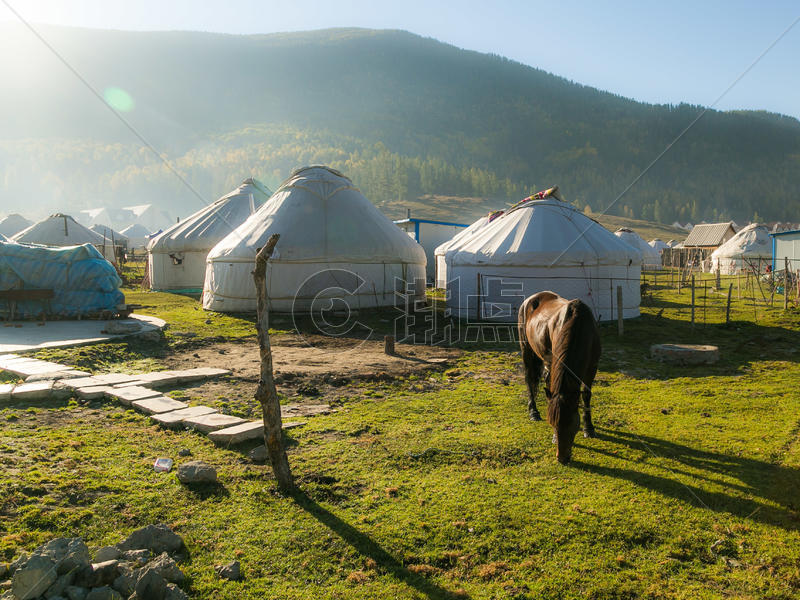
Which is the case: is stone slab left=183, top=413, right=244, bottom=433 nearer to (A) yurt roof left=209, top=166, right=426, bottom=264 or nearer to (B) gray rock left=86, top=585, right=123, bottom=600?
(B) gray rock left=86, top=585, right=123, bottom=600

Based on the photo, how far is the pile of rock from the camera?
95.9 inches

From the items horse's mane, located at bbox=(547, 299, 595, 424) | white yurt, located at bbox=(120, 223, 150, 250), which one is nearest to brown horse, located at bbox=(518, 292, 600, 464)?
horse's mane, located at bbox=(547, 299, 595, 424)

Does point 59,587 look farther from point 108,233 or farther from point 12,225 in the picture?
point 12,225

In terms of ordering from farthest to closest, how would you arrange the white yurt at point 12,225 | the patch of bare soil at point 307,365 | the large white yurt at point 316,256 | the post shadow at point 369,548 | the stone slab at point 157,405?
the white yurt at point 12,225 → the large white yurt at point 316,256 → the patch of bare soil at point 307,365 → the stone slab at point 157,405 → the post shadow at point 369,548

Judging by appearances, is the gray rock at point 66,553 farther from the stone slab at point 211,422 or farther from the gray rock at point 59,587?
the stone slab at point 211,422

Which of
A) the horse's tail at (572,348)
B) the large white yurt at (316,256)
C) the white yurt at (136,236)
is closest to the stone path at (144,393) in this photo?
the horse's tail at (572,348)

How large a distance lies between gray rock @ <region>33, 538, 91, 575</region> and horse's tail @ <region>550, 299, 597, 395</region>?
11.6 feet

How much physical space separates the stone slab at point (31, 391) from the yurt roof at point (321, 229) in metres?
8.32

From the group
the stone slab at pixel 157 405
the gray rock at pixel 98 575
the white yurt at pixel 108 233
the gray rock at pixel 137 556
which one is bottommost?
the gray rock at pixel 137 556

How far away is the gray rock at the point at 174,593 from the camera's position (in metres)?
2.52

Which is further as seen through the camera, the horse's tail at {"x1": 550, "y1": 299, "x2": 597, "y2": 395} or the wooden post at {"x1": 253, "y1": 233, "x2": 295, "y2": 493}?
the horse's tail at {"x1": 550, "y1": 299, "x2": 597, "y2": 395}

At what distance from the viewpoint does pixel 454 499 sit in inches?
148

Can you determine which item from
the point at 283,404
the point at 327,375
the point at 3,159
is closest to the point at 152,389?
the point at 283,404

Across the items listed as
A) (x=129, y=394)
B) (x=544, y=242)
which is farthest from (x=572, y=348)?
(x=544, y=242)
